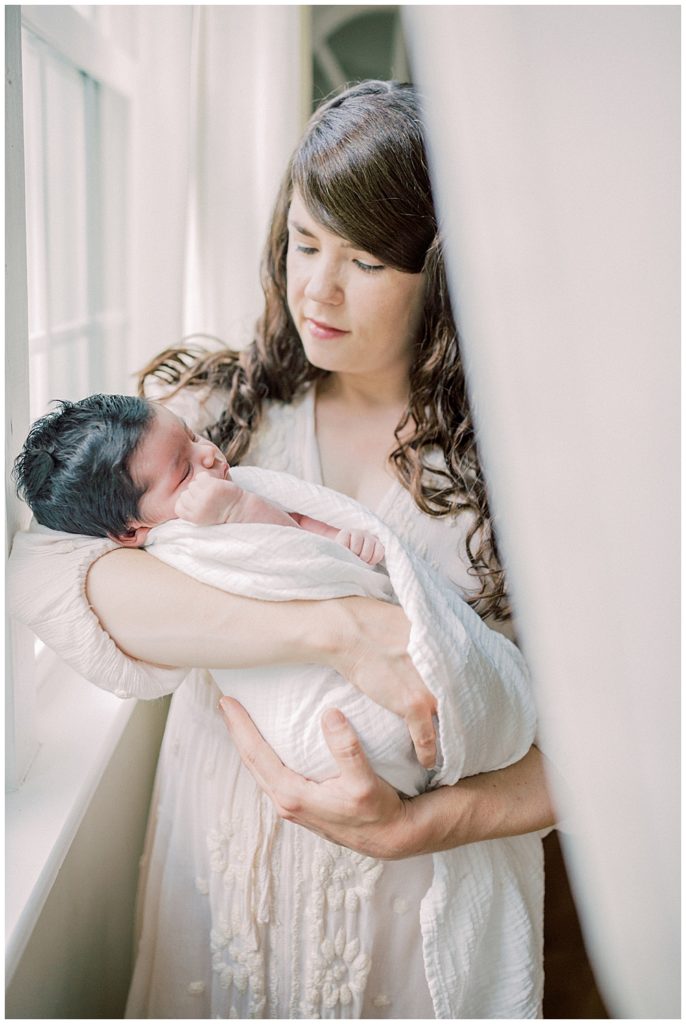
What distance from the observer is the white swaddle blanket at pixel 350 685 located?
2.80 feet

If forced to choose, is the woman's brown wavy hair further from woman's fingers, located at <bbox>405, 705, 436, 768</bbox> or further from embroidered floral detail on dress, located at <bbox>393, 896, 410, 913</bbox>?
embroidered floral detail on dress, located at <bbox>393, 896, 410, 913</bbox>

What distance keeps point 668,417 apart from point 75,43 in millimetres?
1158

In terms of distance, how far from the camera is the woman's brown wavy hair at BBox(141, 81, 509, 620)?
0.94 metres

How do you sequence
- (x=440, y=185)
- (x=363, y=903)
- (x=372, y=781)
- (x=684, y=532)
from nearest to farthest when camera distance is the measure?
(x=684, y=532), (x=440, y=185), (x=372, y=781), (x=363, y=903)

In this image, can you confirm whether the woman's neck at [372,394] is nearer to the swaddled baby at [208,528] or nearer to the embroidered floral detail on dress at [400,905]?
the swaddled baby at [208,528]

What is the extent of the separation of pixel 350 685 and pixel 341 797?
119mm

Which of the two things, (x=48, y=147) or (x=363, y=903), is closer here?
(x=363, y=903)

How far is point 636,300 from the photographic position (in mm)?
453

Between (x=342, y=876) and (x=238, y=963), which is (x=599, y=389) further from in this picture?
(x=238, y=963)

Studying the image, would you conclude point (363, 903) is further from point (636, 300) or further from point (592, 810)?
point (636, 300)

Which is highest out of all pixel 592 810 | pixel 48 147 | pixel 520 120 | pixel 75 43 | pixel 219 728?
pixel 75 43

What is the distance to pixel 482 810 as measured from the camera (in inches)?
36.8

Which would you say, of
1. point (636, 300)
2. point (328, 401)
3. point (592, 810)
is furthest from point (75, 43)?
point (592, 810)

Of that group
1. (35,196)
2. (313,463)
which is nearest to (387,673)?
(313,463)
